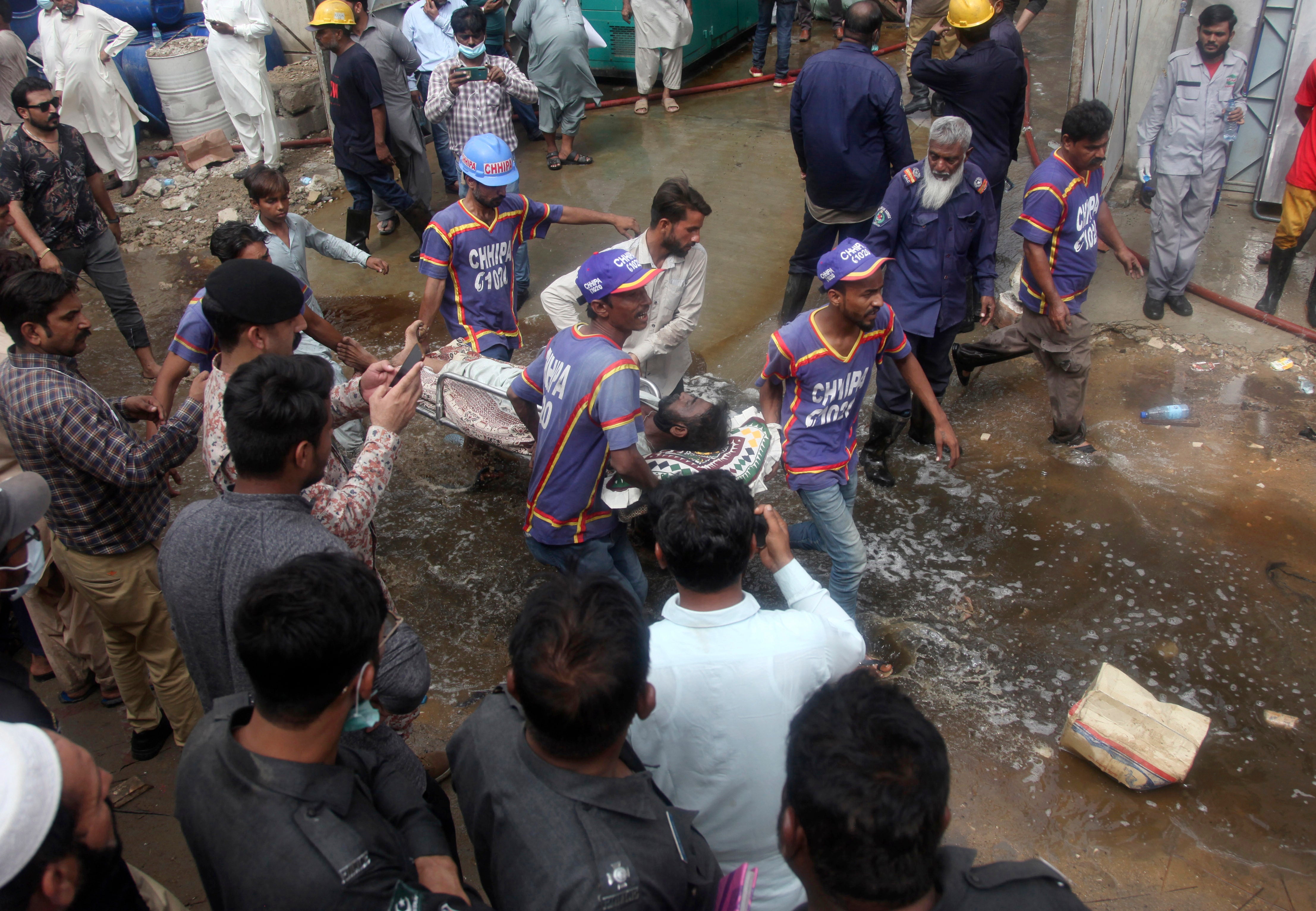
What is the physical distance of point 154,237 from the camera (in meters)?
7.46

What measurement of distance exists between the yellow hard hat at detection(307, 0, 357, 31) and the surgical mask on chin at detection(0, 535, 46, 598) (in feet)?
15.7

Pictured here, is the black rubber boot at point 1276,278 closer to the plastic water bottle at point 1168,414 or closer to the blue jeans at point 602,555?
the plastic water bottle at point 1168,414

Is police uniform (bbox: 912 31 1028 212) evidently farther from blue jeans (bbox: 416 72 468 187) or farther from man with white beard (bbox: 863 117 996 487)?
blue jeans (bbox: 416 72 468 187)

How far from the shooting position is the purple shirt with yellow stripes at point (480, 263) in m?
4.22

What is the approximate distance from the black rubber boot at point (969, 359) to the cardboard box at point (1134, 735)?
7.59ft

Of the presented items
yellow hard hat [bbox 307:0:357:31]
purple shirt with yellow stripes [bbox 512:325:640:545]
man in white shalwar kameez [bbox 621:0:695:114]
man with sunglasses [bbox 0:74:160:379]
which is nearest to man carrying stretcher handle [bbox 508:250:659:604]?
purple shirt with yellow stripes [bbox 512:325:640:545]

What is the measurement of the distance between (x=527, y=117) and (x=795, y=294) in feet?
14.4

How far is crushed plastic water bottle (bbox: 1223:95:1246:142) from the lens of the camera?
5164mm

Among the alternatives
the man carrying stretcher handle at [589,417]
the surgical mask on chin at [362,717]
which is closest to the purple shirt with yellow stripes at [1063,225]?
the man carrying stretcher handle at [589,417]

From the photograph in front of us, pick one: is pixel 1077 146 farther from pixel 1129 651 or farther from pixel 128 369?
pixel 128 369

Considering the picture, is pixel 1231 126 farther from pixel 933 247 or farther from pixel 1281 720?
pixel 1281 720

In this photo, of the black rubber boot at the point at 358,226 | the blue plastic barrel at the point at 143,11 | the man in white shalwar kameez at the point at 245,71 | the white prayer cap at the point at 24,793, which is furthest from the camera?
the blue plastic barrel at the point at 143,11

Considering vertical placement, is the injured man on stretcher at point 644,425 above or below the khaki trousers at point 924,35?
below

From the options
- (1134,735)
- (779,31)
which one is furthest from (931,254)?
(779,31)
